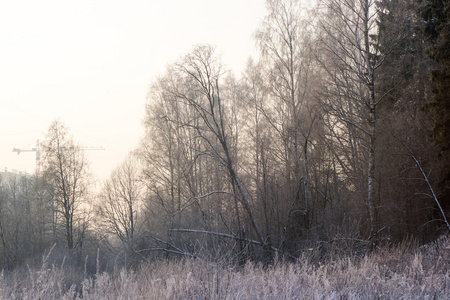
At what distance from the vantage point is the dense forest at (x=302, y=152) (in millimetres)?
13148

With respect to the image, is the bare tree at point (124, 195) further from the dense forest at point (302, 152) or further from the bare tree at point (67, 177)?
the bare tree at point (67, 177)

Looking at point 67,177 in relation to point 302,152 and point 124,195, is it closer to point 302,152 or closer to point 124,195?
point 124,195

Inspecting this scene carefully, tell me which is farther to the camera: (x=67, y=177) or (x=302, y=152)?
(x=67, y=177)

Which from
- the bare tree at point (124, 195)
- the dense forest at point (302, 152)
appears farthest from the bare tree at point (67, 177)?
the bare tree at point (124, 195)

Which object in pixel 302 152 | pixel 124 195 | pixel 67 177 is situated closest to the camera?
pixel 302 152

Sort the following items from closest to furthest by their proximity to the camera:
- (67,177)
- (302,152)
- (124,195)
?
(302,152) → (124,195) → (67,177)

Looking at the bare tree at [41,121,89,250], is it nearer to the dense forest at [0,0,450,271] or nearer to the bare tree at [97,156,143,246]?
the dense forest at [0,0,450,271]

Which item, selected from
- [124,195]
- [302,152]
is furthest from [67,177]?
[302,152]

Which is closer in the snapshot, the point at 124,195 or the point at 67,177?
the point at 124,195

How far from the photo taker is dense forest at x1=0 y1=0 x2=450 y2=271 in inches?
518

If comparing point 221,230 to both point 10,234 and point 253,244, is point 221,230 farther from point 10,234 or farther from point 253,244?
point 10,234

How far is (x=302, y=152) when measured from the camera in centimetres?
1819

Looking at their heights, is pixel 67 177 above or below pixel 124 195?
above

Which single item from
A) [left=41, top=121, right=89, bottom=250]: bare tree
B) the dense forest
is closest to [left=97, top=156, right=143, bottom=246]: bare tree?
the dense forest
